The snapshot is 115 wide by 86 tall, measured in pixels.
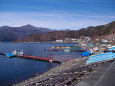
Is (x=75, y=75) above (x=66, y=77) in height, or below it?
above

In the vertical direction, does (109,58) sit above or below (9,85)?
above

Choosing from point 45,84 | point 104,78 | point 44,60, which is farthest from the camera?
point 44,60

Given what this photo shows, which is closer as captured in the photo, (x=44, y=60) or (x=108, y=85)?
(x=108, y=85)

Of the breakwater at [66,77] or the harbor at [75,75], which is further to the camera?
the breakwater at [66,77]

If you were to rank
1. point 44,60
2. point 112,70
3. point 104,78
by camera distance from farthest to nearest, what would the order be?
point 44,60, point 112,70, point 104,78

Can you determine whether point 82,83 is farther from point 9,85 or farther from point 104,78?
point 9,85

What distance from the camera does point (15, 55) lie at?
46.8 m

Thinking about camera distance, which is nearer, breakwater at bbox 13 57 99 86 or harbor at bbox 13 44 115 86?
harbor at bbox 13 44 115 86

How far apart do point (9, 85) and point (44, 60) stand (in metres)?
18.1

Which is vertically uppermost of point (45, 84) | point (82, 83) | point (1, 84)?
point (82, 83)

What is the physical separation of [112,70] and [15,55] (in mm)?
43019

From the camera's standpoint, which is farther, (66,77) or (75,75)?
(66,77)

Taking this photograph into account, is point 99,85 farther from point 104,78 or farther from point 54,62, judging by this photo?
point 54,62

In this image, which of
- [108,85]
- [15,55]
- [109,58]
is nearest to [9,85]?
[109,58]
